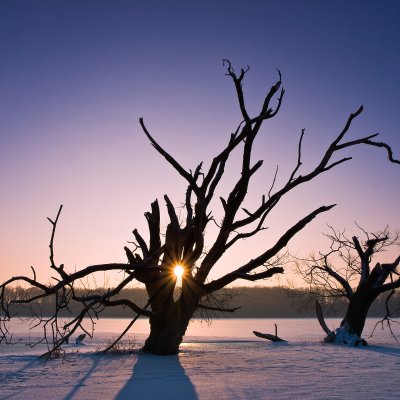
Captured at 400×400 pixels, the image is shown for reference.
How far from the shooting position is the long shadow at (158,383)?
4.85m

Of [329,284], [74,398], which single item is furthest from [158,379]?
[329,284]

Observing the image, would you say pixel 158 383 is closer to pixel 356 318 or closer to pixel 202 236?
pixel 202 236

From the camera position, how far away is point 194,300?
10211 millimetres

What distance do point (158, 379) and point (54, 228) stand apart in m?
2.48

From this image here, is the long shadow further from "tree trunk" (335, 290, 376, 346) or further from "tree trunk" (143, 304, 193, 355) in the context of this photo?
"tree trunk" (335, 290, 376, 346)

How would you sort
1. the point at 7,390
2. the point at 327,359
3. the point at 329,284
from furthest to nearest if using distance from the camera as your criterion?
the point at 329,284 < the point at 327,359 < the point at 7,390

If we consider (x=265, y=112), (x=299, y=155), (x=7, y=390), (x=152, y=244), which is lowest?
(x=7, y=390)

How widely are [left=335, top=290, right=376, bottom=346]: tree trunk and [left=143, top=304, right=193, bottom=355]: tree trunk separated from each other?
20.7 feet

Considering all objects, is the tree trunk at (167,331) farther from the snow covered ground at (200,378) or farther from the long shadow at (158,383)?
the long shadow at (158,383)

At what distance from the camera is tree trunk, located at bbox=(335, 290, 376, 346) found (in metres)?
14.1

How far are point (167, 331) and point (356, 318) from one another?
696 cm

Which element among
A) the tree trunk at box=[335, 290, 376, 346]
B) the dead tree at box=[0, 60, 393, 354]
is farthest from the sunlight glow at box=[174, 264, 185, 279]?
the tree trunk at box=[335, 290, 376, 346]

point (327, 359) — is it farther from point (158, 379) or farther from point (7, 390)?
point (7, 390)

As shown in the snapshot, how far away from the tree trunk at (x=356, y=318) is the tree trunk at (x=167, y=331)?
632 cm
